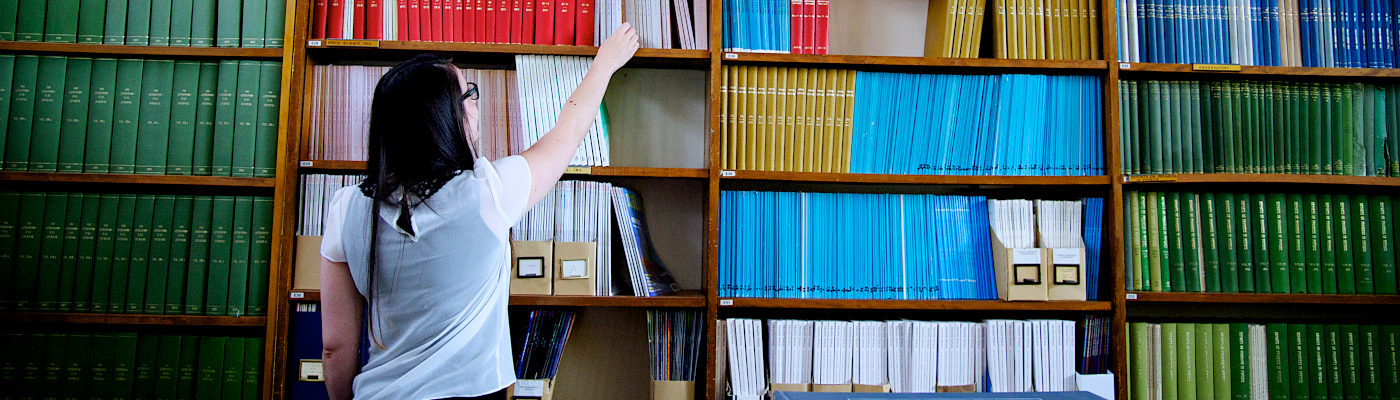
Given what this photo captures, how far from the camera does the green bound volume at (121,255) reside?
6.11 ft

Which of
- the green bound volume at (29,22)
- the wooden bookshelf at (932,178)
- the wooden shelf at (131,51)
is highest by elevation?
the green bound volume at (29,22)

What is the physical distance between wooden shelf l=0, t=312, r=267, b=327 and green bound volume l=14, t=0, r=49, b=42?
0.67m

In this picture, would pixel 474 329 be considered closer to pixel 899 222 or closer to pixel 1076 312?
pixel 899 222

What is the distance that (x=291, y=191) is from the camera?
186 centimetres

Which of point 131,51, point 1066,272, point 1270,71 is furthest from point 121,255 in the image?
point 1270,71

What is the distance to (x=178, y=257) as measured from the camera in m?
1.87

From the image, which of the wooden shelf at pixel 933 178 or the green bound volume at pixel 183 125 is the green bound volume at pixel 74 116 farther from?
the wooden shelf at pixel 933 178

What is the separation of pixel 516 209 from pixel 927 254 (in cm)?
115

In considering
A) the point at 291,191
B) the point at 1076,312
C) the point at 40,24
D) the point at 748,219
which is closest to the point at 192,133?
the point at 291,191

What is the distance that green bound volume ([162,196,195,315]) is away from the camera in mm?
1868

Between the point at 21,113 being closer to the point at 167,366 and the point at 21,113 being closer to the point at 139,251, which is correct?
the point at 139,251

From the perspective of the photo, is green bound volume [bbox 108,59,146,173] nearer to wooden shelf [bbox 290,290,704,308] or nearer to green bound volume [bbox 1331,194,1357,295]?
wooden shelf [bbox 290,290,704,308]

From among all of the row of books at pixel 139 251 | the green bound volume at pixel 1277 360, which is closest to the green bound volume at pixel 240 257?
the row of books at pixel 139 251

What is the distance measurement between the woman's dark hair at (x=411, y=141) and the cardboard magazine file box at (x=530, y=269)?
65cm
